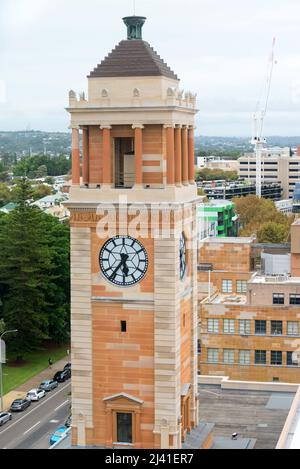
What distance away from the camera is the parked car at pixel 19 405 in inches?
3354

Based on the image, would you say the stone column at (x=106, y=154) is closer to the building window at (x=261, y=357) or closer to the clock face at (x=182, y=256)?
the clock face at (x=182, y=256)

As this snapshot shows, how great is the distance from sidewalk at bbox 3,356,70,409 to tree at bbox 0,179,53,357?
3.31 metres

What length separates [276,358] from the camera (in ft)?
261

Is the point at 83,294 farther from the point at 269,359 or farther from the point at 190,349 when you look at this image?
the point at 269,359

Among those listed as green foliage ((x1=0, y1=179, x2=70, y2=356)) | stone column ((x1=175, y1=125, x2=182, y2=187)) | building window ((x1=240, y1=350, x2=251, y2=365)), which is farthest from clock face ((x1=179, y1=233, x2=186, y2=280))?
green foliage ((x1=0, y1=179, x2=70, y2=356))

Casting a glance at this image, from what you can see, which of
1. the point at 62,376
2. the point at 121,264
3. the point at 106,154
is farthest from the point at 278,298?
the point at 106,154

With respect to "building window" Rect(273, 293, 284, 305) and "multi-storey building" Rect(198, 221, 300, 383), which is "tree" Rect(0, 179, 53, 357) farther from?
"building window" Rect(273, 293, 284, 305)

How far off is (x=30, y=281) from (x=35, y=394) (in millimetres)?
15709

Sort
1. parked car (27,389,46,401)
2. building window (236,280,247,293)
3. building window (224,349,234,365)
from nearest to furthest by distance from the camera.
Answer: building window (224,349,234,365), parked car (27,389,46,401), building window (236,280,247,293)

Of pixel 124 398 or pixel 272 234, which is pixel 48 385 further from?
pixel 272 234

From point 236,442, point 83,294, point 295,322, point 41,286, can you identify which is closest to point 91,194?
point 83,294

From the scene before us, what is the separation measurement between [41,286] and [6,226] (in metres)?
7.92

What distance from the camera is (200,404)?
52.1 m

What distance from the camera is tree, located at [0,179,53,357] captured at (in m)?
100
